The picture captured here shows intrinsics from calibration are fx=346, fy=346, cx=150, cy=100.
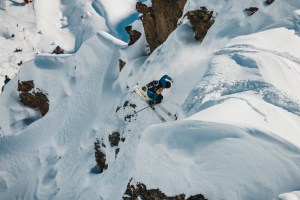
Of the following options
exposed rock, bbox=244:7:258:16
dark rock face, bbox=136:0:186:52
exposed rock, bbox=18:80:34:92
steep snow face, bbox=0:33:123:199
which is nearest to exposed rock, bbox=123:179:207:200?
exposed rock, bbox=244:7:258:16

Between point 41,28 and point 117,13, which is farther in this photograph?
point 41,28

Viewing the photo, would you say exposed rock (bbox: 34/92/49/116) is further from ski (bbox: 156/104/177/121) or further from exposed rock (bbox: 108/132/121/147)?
ski (bbox: 156/104/177/121)

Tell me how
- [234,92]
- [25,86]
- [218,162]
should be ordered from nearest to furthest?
1. [218,162]
2. [234,92]
3. [25,86]

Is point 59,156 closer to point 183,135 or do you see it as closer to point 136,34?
point 136,34

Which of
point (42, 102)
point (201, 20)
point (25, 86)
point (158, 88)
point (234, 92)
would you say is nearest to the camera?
point (234, 92)

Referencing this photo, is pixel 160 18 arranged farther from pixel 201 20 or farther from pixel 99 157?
pixel 99 157

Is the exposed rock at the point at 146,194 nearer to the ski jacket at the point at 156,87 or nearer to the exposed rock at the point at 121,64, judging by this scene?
the ski jacket at the point at 156,87

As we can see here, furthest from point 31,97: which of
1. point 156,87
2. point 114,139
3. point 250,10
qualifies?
point 250,10
